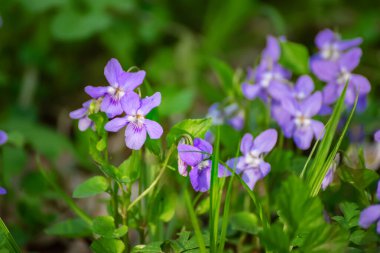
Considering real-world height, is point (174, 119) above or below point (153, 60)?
below

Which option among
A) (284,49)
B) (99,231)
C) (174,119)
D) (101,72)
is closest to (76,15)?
(101,72)

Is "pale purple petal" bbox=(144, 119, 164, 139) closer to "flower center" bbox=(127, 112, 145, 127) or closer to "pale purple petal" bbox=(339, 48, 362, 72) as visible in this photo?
"flower center" bbox=(127, 112, 145, 127)

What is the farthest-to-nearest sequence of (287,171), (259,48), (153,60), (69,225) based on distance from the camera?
(259,48) → (153,60) → (287,171) → (69,225)

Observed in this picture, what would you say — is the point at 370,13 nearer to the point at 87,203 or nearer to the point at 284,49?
the point at 284,49

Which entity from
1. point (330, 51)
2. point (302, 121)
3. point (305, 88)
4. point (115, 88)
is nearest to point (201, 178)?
point (115, 88)

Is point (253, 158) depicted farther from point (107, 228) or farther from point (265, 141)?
point (107, 228)

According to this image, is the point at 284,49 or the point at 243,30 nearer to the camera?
the point at 284,49

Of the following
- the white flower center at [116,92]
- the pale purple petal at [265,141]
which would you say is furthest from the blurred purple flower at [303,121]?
the white flower center at [116,92]
